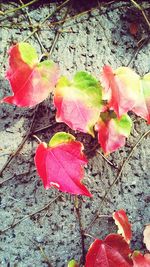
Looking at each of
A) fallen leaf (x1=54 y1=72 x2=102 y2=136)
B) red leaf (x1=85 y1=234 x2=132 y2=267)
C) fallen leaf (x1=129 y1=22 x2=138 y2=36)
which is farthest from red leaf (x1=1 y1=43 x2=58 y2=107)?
red leaf (x1=85 y1=234 x2=132 y2=267)

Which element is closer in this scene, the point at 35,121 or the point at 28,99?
the point at 28,99

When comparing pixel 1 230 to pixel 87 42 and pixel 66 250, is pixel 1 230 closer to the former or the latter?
pixel 66 250

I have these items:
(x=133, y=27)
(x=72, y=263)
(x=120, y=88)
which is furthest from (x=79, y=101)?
(x=72, y=263)

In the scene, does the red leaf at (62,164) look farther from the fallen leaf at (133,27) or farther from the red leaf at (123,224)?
the fallen leaf at (133,27)

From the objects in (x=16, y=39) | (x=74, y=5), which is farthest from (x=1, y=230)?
(x=74, y=5)

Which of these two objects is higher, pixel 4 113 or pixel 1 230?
pixel 4 113

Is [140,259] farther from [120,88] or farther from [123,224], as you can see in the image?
[120,88]
